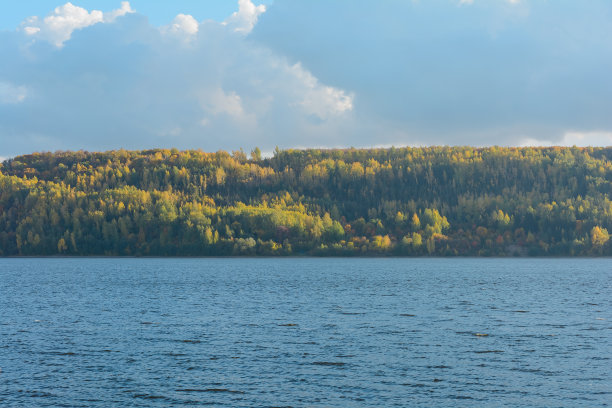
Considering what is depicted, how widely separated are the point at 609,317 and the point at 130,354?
49.0 meters

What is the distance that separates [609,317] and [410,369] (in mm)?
34929

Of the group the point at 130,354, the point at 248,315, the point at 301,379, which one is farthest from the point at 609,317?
the point at 130,354

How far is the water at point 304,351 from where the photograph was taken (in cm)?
3925

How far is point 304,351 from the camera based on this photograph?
51.1 meters

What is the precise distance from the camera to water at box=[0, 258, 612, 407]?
129 feet

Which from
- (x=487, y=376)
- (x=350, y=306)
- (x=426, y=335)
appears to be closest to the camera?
(x=487, y=376)

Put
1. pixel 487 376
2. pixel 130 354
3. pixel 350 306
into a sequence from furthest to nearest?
pixel 350 306
pixel 130 354
pixel 487 376

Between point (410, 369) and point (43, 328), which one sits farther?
point (43, 328)

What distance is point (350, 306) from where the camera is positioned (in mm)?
81188

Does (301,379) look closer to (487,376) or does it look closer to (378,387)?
(378,387)

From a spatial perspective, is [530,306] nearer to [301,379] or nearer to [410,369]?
[410,369]

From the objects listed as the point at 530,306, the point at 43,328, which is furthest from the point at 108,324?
the point at 530,306

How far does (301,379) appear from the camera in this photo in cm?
4259

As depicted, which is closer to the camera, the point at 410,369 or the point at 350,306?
the point at 410,369
